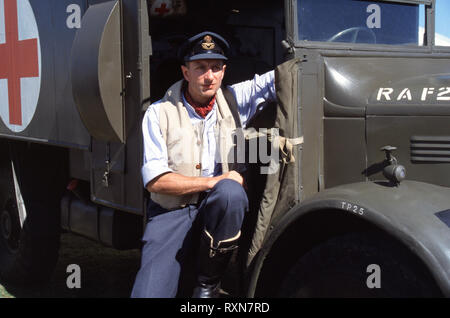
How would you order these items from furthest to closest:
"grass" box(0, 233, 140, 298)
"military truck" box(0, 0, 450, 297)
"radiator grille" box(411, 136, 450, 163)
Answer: "grass" box(0, 233, 140, 298) → "radiator grille" box(411, 136, 450, 163) → "military truck" box(0, 0, 450, 297)

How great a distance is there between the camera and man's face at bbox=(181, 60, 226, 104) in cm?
303

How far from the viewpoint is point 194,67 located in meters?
3.04

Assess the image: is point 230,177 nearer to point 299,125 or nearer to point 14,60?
point 299,125

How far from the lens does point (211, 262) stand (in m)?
2.86

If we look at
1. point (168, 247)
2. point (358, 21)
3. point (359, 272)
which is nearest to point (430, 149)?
point (359, 272)

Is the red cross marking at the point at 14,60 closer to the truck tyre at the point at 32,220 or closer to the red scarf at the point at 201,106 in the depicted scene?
the truck tyre at the point at 32,220

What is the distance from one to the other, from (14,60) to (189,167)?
235cm

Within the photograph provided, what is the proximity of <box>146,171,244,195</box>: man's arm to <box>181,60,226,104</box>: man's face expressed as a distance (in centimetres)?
42

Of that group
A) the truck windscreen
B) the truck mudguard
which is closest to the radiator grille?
the truck mudguard

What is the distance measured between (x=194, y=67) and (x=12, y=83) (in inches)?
88.8

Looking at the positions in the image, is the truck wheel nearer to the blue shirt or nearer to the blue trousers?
the blue trousers

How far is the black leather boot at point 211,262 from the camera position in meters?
2.82

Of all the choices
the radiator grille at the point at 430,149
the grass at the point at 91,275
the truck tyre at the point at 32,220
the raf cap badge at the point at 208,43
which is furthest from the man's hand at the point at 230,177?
the truck tyre at the point at 32,220
